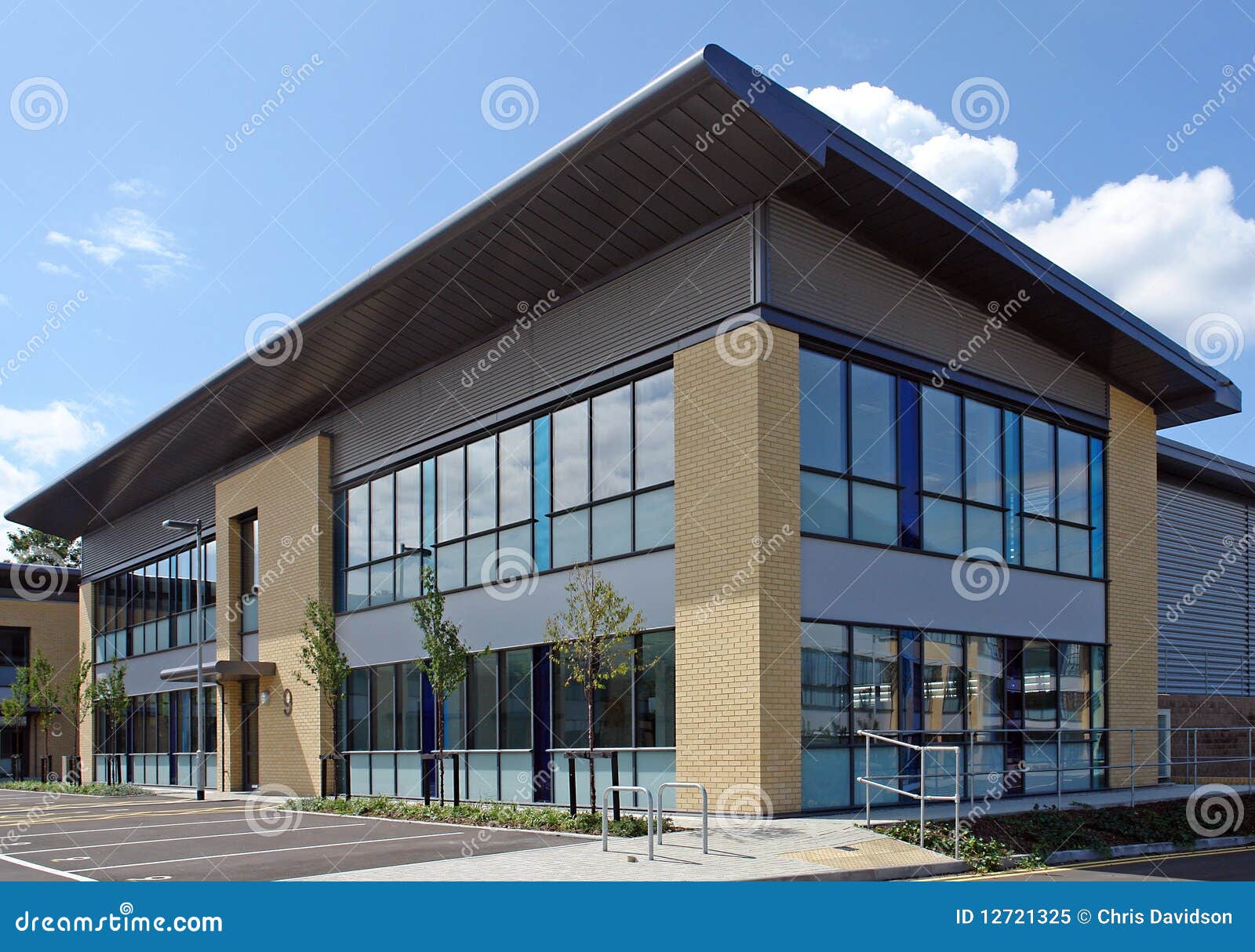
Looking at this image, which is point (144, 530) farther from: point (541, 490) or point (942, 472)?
point (942, 472)

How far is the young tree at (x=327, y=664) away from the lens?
77.1 ft

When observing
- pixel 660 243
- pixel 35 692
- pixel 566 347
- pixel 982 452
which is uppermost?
pixel 660 243

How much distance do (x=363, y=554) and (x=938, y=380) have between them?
1253 centimetres

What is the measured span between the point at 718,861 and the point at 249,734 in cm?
2041

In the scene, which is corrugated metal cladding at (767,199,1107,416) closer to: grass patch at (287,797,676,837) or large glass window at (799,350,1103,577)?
large glass window at (799,350,1103,577)

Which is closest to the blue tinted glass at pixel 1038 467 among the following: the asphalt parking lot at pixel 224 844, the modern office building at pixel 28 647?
the asphalt parking lot at pixel 224 844

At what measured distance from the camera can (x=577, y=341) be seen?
64.6 feet

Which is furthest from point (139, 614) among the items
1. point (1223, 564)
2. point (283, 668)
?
point (1223, 564)

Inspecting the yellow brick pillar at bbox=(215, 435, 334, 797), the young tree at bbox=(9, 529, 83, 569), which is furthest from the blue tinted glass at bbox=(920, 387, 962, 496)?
the young tree at bbox=(9, 529, 83, 569)

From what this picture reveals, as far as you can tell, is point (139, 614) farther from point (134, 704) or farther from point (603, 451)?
point (603, 451)

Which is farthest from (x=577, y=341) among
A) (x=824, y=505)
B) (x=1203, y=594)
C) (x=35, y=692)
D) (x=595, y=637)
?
(x=35, y=692)

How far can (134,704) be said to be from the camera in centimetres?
3734

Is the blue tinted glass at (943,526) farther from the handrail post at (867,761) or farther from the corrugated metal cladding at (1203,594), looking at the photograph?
the corrugated metal cladding at (1203,594)

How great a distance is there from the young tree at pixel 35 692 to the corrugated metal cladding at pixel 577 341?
65.0 ft
